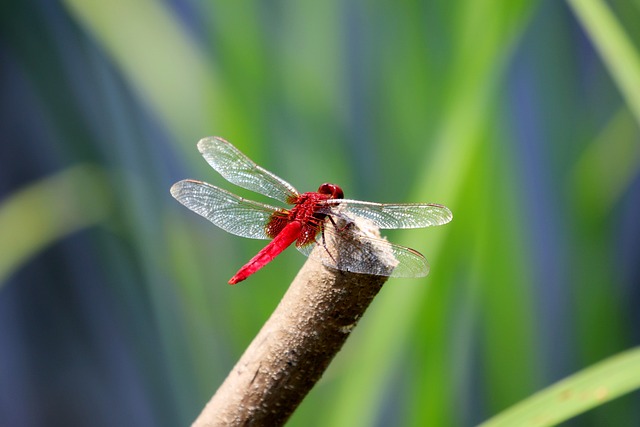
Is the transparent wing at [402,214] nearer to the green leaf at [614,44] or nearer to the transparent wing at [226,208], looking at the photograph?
the transparent wing at [226,208]

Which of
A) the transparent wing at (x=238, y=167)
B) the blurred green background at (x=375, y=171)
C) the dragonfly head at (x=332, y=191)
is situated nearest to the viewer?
the dragonfly head at (x=332, y=191)

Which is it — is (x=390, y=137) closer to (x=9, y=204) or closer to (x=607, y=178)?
(x=607, y=178)

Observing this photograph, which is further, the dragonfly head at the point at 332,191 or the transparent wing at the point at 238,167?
the transparent wing at the point at 238,167

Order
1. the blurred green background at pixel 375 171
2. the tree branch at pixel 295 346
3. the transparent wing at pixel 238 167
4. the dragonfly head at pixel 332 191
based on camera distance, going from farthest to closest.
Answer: the blurred green background at pixel 375 171 < the transparent wing at pixel 238 167 < the dragonfly head at pixel 332 191 < the tree branch at pixel 295 346

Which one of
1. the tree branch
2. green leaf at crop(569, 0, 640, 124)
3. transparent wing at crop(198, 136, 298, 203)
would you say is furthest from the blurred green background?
the tree branch

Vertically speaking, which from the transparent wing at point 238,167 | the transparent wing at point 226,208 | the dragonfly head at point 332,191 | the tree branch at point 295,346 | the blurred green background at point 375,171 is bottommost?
the tree branch at point 295,346

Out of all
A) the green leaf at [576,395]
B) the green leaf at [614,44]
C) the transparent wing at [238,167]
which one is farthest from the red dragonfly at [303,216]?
the green leaf at [614,44]

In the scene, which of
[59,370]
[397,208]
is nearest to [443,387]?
[397,208]
